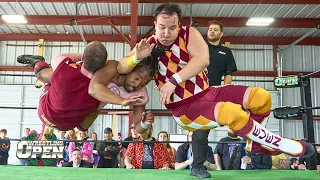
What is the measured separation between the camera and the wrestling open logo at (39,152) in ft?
16.3

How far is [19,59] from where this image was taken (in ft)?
9.86

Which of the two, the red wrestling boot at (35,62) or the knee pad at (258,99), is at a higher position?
the red wrestling boot at (35,62)

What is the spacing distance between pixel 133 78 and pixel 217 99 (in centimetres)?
63

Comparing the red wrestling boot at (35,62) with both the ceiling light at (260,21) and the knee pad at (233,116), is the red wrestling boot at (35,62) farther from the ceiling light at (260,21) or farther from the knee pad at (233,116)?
the ceiling light at (260,21)

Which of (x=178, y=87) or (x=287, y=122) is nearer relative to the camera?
(x=178, y=87)

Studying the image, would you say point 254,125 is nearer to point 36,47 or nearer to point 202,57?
point 202,57

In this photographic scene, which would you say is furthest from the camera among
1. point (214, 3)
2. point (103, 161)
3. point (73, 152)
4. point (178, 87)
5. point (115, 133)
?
point (115, 133)

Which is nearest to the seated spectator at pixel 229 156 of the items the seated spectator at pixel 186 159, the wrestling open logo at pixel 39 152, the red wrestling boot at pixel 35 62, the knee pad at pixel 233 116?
the seated spectator at pixel 186 159

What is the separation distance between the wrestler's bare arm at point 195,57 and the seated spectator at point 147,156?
1.88 metres

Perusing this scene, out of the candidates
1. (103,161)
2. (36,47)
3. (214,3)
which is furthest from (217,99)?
(36,47)

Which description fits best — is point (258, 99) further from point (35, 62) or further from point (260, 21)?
point (260, 21)

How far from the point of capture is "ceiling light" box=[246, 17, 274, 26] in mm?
9758

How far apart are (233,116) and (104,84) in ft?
3.03

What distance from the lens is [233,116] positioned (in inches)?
85.0
